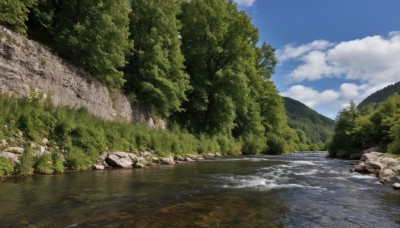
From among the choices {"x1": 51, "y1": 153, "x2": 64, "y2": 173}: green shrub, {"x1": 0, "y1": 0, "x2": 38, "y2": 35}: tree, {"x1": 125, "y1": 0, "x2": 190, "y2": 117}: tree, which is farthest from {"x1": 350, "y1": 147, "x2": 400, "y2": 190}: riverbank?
{"x1": 0, "y1": 0, "x2": 38, "y2": 35}: tree

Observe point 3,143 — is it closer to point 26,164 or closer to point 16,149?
point 16,149

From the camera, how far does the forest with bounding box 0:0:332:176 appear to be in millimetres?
18297

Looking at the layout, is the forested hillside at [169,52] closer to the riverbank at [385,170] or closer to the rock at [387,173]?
the riverbank at [385,170]

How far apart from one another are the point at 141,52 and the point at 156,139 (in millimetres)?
9733

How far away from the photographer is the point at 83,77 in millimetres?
21125

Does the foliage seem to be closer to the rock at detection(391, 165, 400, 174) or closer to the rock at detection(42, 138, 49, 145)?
the rock at detection(391, 165, 400, 174)

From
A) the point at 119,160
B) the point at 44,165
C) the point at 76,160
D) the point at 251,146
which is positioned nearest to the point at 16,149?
the point at 44,165

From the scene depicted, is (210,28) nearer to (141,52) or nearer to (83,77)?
(141,52)

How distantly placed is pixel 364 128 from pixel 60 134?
34907mm

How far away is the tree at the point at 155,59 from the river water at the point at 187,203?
16.7 m

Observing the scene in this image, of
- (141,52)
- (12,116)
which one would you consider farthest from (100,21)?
(12,116)

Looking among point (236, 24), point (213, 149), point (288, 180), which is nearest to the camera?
point (288, 180)

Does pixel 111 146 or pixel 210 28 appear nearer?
pixel 111 146

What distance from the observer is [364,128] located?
37.2m
